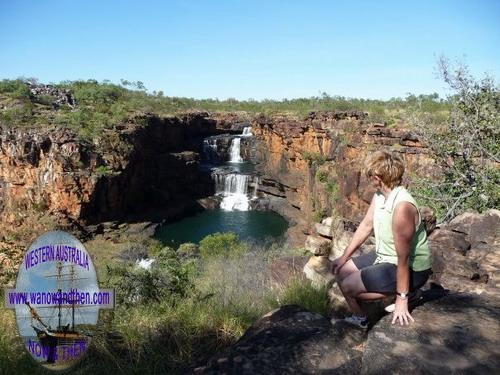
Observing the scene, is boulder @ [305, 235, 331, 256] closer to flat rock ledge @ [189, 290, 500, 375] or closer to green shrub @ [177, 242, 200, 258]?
flat rock ledge @ [189, 290, 500, 375]

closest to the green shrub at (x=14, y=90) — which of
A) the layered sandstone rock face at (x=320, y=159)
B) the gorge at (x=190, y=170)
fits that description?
the gorge at (x=190, y=170)

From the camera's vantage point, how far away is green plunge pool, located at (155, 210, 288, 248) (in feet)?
109

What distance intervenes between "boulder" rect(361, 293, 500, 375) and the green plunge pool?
93.6 feet

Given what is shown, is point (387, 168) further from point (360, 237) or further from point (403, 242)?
point (360, 237)

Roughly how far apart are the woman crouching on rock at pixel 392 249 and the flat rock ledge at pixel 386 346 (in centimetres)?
17

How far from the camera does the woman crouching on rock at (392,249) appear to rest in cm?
276

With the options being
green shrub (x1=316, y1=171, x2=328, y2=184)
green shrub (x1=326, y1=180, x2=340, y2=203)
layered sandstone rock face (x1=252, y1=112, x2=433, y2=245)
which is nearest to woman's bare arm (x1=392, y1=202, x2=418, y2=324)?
layered sandstone rock face (x1=252, y1=112, x2=433, y2=245)

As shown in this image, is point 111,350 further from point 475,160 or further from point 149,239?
point 149,239

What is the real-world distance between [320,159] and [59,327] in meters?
34.1

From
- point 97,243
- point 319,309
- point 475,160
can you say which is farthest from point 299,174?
point 319,309

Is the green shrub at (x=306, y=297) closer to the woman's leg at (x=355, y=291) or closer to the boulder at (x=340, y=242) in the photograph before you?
the woman's leg at (x=355, y=291)

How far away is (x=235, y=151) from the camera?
50688mm

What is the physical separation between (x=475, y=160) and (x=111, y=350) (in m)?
9.87

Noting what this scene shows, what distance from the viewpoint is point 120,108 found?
145 feet
